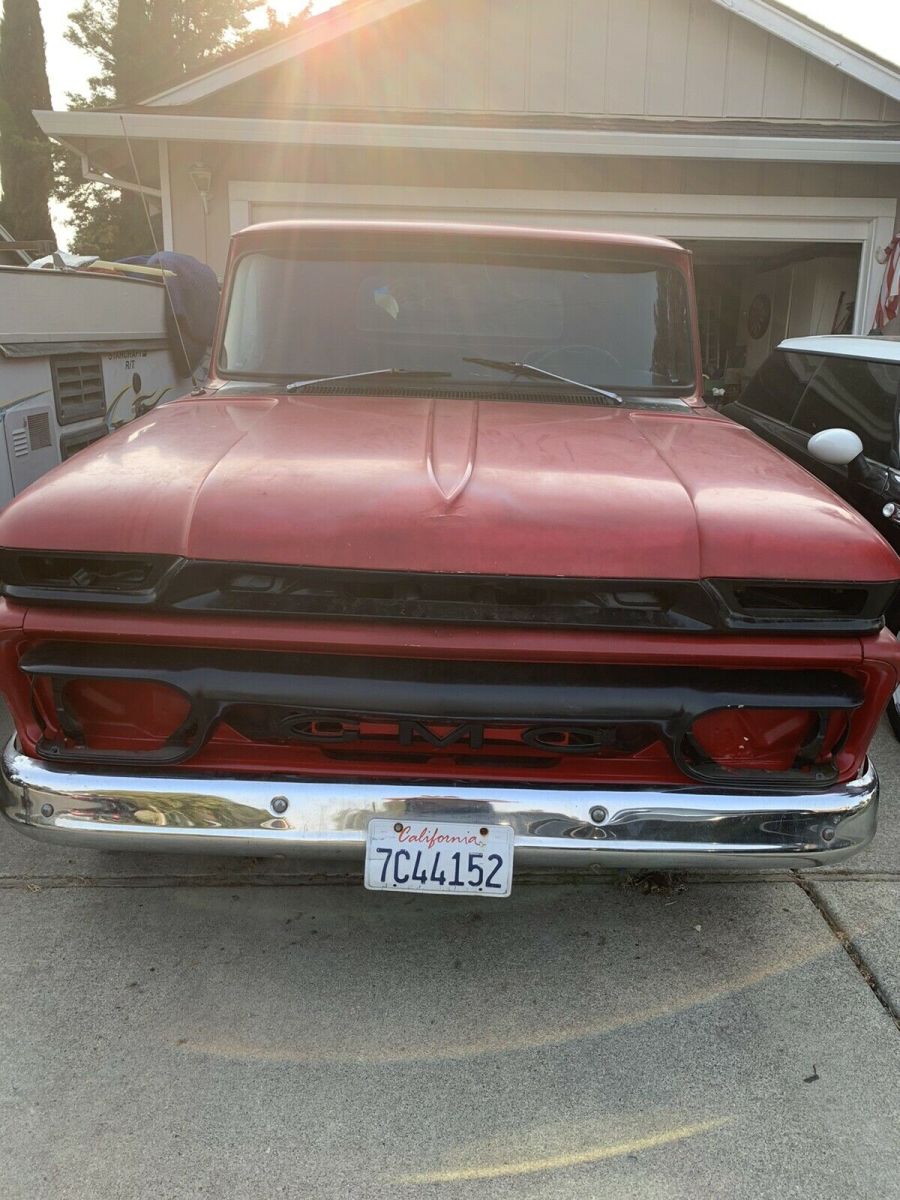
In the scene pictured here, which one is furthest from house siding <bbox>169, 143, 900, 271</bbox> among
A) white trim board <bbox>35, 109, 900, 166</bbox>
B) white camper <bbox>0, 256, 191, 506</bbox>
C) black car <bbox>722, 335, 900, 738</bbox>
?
black car <bbox>722, 335, 900, 738</bbox>

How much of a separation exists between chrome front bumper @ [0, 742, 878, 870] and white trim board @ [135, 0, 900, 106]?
7.88 metres

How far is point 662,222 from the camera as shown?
8891mm

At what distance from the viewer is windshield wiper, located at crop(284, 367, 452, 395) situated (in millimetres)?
2973

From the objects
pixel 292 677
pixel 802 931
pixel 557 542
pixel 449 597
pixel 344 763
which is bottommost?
pixel 802 931

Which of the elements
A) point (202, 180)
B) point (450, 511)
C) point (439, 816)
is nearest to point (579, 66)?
point (202, 180)

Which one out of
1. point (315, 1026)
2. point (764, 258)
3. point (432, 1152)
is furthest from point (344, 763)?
point (764, 258)

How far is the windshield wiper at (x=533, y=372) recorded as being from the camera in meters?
3.01

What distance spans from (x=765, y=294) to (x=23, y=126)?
19.0m

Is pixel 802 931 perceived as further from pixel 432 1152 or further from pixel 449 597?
pixel 449 597

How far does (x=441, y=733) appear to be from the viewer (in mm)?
2129

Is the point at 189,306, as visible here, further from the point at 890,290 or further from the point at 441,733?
the point at 890,290

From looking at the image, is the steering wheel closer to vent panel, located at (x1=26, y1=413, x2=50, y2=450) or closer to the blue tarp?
the blue tarp

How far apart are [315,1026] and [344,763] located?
2.24ft

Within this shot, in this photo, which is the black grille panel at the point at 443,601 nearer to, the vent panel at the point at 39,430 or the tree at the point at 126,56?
the vent panel at the point at 39,430
